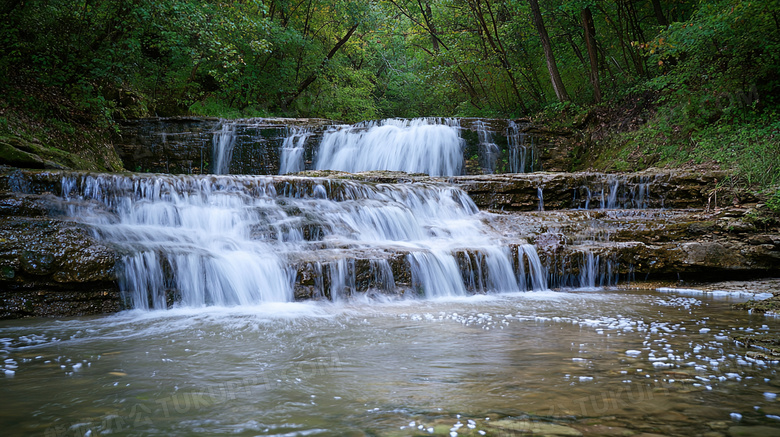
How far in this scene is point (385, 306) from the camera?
4.86 metres

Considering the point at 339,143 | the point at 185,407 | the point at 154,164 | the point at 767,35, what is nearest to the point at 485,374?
the point at 185,407

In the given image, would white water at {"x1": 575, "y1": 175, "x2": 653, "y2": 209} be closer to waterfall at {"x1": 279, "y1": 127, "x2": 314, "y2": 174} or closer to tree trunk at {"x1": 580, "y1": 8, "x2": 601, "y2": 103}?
tree trunk at {"x1": 580, "y1": 8, "x2": 601, "y2": 103}

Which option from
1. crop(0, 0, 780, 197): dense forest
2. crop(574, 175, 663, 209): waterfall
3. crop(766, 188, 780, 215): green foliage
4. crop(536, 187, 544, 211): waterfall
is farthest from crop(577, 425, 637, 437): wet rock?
crop(0, 0, 780, 197): dense forest

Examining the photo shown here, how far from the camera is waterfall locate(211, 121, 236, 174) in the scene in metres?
11.9

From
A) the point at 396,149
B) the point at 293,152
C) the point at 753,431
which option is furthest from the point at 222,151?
the point at 753,431

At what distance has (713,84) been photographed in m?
9.41

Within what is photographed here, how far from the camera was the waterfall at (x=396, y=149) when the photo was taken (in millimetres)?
12148

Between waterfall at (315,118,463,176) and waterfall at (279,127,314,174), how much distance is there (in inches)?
19.2

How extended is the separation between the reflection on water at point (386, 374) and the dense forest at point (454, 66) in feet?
20.1

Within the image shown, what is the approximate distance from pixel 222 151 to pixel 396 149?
4.79 metres

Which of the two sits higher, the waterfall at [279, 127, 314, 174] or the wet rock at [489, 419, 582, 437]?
the waterfall at [279, 127, 314, 174]

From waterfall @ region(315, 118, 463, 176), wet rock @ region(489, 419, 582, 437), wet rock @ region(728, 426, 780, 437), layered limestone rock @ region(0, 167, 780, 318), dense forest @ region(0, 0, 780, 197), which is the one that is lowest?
wet rock @ region(728, 426, 780, 437)

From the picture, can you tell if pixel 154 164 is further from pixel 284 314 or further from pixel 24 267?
pixel 284 314

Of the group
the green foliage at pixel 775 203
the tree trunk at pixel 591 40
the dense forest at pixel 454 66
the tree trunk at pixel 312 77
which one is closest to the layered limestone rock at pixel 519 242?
the green foliage at pixel 775 203
